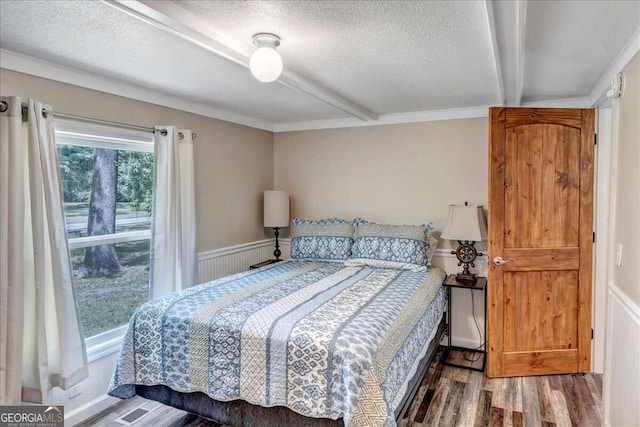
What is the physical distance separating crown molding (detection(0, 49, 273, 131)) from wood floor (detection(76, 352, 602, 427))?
2.18 m

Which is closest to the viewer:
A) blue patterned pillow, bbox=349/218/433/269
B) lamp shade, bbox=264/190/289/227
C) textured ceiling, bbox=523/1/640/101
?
textured ceiling, bbox=523/1/640/101

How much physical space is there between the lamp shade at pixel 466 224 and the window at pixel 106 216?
97.9 inches

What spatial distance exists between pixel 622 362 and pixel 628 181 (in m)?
0.93

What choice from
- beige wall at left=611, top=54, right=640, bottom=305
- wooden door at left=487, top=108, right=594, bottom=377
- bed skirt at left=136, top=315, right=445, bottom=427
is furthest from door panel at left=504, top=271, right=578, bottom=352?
bed skirt at left=136, top=315, right=445, bottom=427

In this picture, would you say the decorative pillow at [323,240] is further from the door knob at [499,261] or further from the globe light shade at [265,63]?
the globe light shade at [265,63]

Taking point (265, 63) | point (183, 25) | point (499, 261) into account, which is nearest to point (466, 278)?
point (499, 261)

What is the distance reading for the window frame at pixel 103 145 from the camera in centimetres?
253

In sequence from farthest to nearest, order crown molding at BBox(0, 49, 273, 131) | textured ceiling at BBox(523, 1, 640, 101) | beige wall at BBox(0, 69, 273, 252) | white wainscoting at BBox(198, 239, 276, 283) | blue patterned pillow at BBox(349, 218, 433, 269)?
1. white wainscoting at BBox(198, 239, 276, 283)
2. blue patterned pillow at BBox(349, 218, 433, 269)
3. beige wall at BBox(0, 69, 273, 252)
4. crown molding at BBox(0, 49, 273, 131)
5. textured ceiling at BBox(523, 1, 640, 101)

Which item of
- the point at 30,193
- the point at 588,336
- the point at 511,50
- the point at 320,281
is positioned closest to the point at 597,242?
the point at 588,336

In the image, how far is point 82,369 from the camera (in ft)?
7.96

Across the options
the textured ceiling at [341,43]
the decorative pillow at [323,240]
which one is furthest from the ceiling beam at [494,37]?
the decorative pillow at [323,240]

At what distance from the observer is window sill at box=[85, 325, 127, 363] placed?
2.65m

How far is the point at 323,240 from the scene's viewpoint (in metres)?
3.80

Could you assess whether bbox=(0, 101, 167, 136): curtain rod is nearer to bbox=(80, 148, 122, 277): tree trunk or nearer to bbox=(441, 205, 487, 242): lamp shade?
bbox=(80, 148, 122, 277): tree trunk
